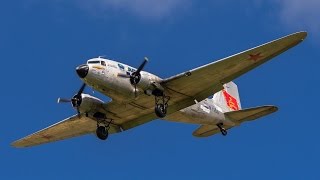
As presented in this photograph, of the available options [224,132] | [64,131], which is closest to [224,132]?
[224,132]

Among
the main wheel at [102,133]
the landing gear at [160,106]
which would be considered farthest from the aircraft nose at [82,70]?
the main wheel at [102,133]

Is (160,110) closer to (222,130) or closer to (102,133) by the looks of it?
(102,133)

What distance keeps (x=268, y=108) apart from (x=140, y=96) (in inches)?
327

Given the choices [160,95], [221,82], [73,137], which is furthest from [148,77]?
[73,137]

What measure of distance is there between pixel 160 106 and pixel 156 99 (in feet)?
1.66

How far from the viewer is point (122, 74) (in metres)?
42.5

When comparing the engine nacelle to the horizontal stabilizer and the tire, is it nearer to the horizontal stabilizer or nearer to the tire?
the tire

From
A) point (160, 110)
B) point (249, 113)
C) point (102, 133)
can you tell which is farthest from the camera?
point (249, 113)

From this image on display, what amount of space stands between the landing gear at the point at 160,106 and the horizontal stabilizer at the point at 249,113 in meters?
6.52

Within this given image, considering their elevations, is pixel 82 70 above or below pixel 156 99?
above

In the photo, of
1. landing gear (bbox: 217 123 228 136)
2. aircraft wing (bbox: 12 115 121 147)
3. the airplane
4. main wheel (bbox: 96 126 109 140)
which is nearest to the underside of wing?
the airplane

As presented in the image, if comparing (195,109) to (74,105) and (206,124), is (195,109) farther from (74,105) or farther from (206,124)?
(74,105)

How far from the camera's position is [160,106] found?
143 feet

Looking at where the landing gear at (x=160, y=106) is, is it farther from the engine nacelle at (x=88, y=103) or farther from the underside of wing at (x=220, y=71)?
the engine nacelle at (x=88, y=103)
